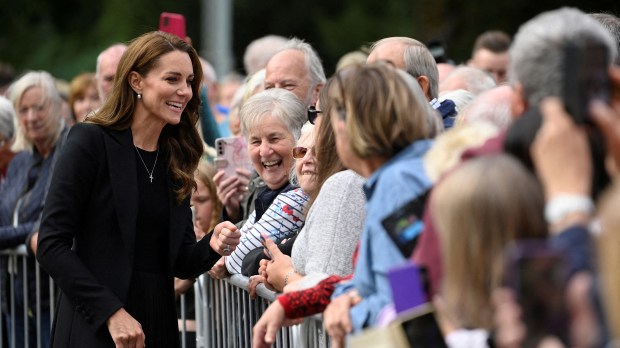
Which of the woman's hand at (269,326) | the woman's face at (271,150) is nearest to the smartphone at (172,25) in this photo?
the woman's face at (271,150)

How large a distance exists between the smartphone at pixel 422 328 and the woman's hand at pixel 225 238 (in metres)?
1.97

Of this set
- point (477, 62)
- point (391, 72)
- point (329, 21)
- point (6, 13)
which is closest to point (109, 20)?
point (6, 13)

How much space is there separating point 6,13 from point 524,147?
2510 cm

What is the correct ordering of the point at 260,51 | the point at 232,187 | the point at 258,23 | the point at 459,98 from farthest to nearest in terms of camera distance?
the point at 258,23, the point at 260,51, the point at 232,187, the point at 459,98

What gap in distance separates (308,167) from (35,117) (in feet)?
11.0

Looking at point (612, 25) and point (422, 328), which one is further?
point (612, 25)

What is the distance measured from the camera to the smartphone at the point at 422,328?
3.33 meters

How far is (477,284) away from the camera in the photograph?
3.00m

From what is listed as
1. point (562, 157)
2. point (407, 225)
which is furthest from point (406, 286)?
point (562, 157)

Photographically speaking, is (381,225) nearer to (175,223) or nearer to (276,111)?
(175,223)

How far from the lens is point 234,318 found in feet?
19.2

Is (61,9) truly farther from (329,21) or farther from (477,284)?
(477,284)

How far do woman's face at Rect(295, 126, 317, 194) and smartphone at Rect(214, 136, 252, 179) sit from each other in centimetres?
121

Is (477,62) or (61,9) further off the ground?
(61,9)
